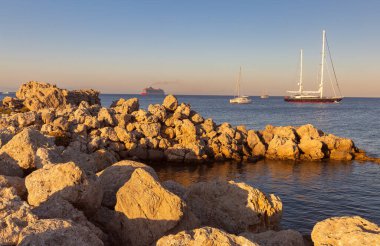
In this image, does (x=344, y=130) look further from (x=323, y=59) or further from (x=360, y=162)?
(x=323, y=59)

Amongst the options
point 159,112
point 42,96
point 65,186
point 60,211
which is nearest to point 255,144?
point 159,112

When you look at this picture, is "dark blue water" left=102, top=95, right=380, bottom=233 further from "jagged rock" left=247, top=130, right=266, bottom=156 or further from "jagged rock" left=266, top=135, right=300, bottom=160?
"jagged rock" left=247, top=130, right=266, bottom=156

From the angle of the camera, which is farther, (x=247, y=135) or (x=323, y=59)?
(x=323, y=59)

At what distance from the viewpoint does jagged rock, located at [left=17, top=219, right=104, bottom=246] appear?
8090 mm

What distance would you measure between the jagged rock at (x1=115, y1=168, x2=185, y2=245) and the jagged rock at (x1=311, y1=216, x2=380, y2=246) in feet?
16.0

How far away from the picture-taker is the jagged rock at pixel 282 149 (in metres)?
48.4

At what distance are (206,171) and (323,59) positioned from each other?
15873 centimetres

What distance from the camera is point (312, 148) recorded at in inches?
1934

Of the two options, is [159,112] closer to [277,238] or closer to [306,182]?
[306,182]

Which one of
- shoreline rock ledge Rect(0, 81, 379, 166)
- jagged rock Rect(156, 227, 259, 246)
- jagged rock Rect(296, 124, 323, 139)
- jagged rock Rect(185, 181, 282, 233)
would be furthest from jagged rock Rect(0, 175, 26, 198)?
jagged rock Rect(296, 124, 323, 139)

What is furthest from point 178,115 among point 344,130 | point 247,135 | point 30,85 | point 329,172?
point 344,130

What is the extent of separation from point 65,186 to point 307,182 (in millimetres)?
30297

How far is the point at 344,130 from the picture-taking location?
83.0 metres

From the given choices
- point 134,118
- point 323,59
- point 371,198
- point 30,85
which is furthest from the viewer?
point 323,59
